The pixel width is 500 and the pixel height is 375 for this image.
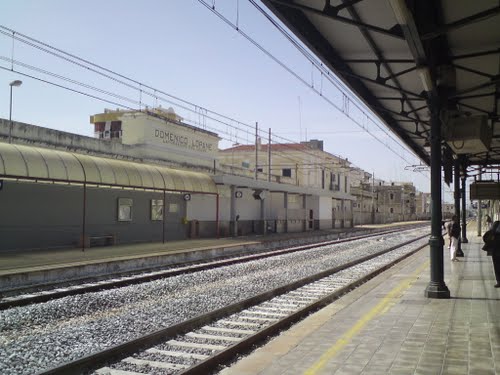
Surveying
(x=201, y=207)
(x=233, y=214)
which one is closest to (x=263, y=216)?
(x=233, y=214)

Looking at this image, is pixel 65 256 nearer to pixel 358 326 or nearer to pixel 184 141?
pixel 358 326

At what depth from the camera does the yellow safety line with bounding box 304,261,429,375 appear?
5.66 metres

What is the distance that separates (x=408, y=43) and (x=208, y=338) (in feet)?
17.1

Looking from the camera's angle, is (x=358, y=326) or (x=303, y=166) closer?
(x=358, y=326)

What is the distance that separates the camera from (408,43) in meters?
7.46

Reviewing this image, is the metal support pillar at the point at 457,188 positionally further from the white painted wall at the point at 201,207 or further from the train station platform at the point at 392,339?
the white painted wall at the point at 201,207

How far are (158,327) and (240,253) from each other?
1591 centimetres

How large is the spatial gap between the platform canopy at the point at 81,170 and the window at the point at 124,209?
156cm

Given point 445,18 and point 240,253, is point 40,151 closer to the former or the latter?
point 240,253

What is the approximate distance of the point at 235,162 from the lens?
204 ft

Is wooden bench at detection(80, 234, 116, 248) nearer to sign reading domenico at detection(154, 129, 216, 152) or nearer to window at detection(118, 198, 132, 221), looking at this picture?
window at detection(118, 198, 132, 221)

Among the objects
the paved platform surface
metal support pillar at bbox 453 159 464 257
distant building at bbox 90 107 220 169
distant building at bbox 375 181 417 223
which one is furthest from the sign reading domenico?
distant building at bbox 375 181 417 223

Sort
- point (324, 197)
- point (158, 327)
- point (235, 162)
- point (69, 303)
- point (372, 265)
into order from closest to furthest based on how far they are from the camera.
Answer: point (158, 327) < point (69, 303) < point (372, 265) < point (324, 197) < point (235, 162)

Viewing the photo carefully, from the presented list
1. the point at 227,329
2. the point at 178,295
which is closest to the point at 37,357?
the point at 227,329
